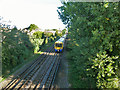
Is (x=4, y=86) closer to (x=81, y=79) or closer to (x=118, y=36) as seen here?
(x=81, y=79)

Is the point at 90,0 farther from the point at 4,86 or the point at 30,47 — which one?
the point at 30,47

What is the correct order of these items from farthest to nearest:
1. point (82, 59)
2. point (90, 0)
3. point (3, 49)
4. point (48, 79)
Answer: point (3, 49), point (48, 79), point (82, 59), point (90, 0)

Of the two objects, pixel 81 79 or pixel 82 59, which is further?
pixel 81 79

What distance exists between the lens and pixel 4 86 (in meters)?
9.38

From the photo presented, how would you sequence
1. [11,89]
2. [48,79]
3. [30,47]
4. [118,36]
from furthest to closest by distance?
[30,47] < [48,79] < [11,89] < [118,36]


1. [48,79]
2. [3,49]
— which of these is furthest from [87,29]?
[3,49]

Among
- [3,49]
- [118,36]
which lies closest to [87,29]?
[118,36]

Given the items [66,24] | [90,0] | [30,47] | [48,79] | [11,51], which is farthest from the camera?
[30,47]

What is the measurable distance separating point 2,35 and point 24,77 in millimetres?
6571

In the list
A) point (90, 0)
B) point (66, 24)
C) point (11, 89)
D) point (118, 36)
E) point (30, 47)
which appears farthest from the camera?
point (30, 47)

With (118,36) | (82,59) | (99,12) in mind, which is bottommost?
(82,59)

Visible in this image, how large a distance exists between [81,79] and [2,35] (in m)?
11.5

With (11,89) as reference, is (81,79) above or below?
above

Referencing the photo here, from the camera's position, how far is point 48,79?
34.9 ft
